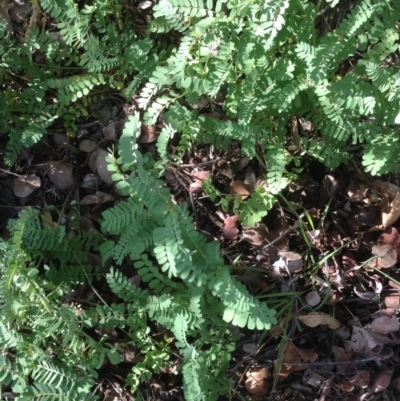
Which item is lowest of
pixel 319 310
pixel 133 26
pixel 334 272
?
pixel 319 310

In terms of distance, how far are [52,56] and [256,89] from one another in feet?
3.08

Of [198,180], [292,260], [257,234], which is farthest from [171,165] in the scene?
[292,260]

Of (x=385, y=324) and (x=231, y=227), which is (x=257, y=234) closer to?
(x=231, y=227)

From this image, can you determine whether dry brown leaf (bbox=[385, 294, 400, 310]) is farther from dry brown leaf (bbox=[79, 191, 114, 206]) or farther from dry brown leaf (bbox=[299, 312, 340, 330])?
dry brown leaf (bbox=[79, 191, 114, 206])

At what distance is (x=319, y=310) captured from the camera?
2387 millimetres

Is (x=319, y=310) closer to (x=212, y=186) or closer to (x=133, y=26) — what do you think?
(x=212, y=186)

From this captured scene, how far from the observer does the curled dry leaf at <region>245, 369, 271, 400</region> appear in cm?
236

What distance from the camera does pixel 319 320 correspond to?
91.6 inches

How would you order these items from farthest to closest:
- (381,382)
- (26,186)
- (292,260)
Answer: (26,186)
(292,260)
(381,382)

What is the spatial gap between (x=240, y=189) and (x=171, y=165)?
33 centimetres

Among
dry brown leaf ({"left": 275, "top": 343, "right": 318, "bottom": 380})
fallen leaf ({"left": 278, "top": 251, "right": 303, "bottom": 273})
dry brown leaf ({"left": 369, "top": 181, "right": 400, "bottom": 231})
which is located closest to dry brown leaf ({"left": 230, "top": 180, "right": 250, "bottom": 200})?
fallen leaf ({"left": 278, "top": 251, "right": 303, "bottom": 273})

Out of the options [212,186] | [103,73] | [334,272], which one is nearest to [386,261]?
[334,272]

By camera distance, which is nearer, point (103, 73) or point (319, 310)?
point (319, 310)

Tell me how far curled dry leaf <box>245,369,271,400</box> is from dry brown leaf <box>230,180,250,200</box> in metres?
0.75
